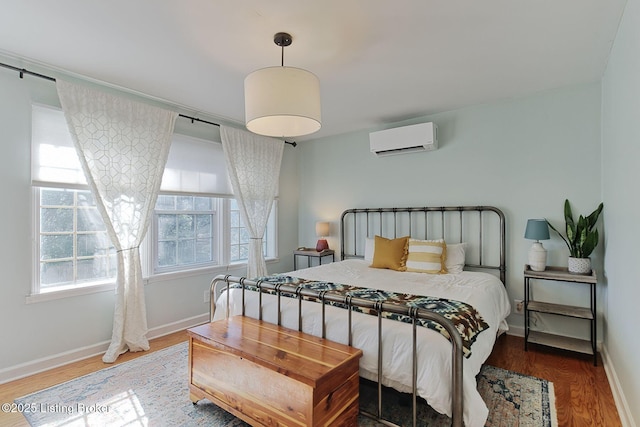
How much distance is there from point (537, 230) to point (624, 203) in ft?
3.23

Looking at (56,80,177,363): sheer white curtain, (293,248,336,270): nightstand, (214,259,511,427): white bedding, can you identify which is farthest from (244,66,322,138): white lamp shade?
(293,248,336,270): nightstand

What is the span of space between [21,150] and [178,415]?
2330mm

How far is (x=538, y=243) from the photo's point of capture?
9.85ft

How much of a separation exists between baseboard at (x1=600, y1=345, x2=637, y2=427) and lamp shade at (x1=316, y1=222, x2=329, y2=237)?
3068 mm

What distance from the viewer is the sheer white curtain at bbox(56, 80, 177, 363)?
9.02ft

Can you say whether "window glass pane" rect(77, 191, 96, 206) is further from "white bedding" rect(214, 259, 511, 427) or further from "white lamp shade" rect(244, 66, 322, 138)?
"white lamp shade" rect(244, 66, 322, 138)

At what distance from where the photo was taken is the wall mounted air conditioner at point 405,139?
359 centimetres

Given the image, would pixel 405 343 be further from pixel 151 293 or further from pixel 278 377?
pixel 151 293

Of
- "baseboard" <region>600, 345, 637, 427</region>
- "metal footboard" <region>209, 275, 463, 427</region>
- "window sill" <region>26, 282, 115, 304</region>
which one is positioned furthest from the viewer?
"window sill" <region>26, 282, 115, 304</region>

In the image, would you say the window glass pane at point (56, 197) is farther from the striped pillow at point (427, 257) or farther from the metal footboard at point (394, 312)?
the striped pillow at point (427, 257)

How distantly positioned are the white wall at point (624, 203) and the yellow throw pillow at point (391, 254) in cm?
165

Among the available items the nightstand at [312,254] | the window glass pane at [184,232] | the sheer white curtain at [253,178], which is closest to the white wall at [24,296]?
the window glass pane at [184,232]

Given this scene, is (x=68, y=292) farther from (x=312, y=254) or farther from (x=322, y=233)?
(x=322, y=233)

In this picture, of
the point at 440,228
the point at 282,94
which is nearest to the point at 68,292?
the point at 282,94
